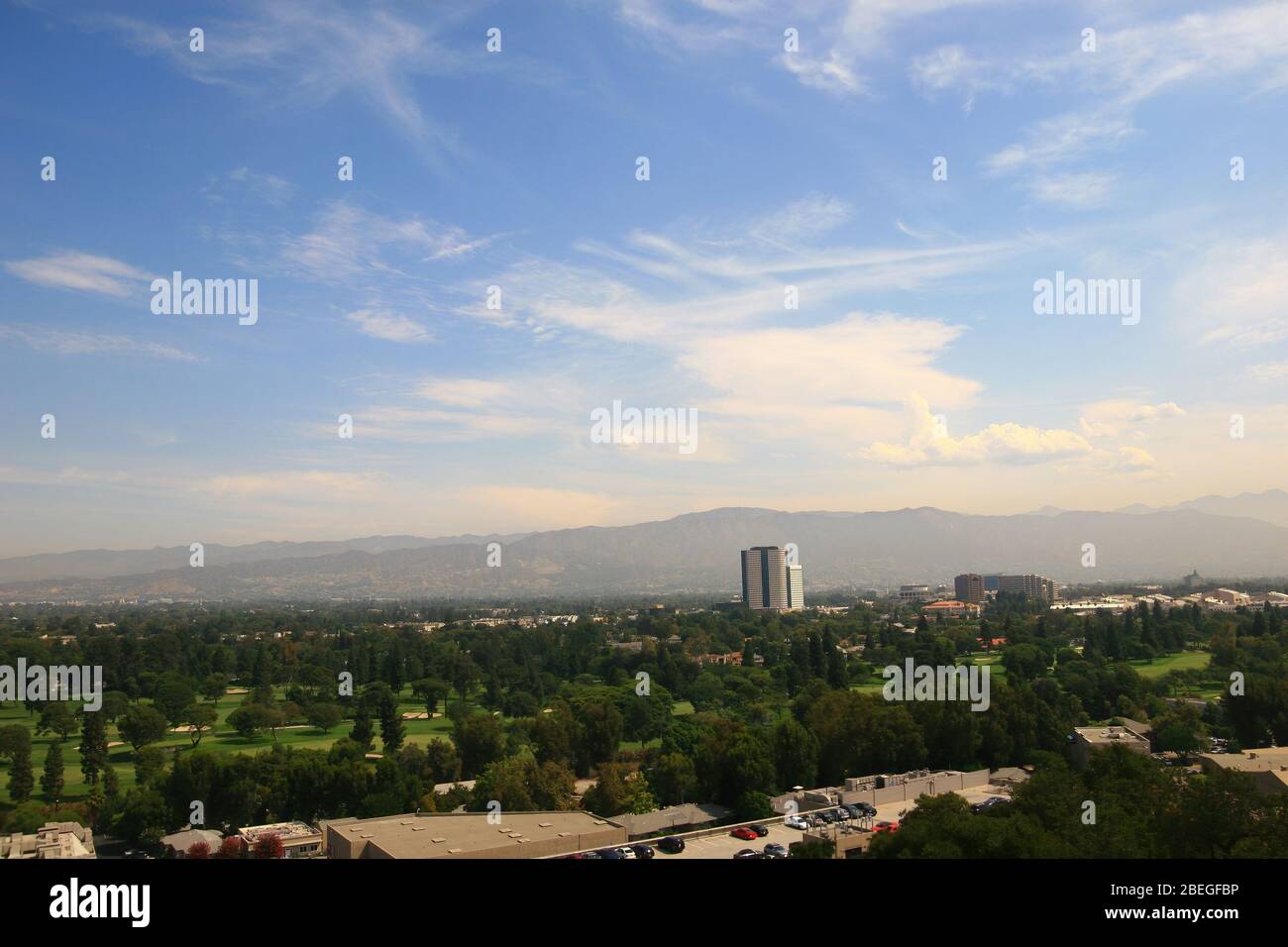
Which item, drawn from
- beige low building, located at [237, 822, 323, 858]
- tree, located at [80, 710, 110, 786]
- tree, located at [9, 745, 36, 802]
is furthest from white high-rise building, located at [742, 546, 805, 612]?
beige low building, located at [237, 822, 323, 858]

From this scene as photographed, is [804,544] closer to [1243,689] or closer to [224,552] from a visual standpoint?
[224,552]

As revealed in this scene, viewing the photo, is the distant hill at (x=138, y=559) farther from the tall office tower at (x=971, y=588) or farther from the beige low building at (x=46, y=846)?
the beige low building at (x=46, y=846)

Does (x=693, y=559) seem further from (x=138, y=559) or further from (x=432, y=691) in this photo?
(x=432, y=691)

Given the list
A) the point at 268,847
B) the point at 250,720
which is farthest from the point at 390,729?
the point at 268,847
